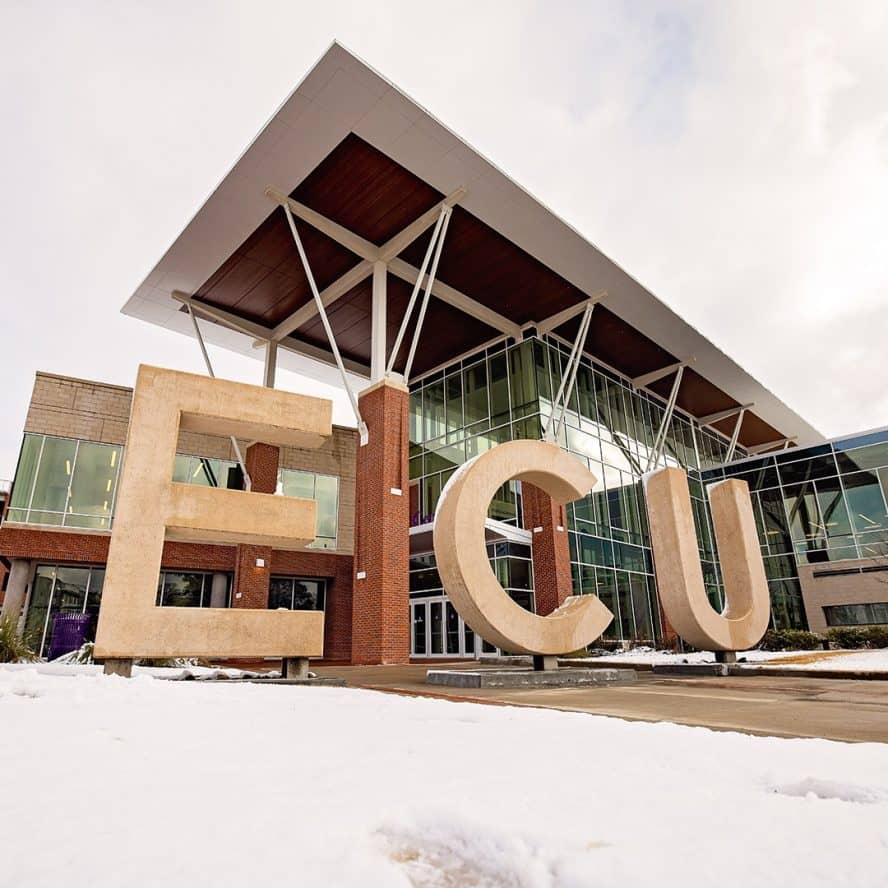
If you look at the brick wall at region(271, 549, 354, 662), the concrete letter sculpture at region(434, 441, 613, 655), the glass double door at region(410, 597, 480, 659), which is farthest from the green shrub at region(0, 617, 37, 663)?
the glass double door at region(410, 597, 480, 659)

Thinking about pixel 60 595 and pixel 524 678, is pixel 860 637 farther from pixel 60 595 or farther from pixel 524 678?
pixel 60 595

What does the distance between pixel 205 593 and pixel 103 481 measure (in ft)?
18.6

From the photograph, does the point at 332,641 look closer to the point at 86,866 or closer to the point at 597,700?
the point at 597,700

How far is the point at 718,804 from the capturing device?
2.00 m

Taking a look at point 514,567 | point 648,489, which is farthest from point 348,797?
point 514,567

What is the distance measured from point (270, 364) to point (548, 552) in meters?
12.9

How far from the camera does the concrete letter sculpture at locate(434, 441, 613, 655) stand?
336 inches

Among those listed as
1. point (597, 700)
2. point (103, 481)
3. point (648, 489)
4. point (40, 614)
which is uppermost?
point (103, 481)

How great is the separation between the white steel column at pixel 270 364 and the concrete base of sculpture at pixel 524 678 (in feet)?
53.6

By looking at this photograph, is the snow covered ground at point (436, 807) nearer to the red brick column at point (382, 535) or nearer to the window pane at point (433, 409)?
the red brick column at point (382, 535)

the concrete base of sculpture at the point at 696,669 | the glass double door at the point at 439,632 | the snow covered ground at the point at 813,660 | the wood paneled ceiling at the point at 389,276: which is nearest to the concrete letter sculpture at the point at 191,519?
the concrete base of sculpture at the point at 696,669

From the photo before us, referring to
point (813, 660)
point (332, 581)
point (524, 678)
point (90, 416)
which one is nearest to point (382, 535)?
point (332, 581)

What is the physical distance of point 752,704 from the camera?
5.89 m

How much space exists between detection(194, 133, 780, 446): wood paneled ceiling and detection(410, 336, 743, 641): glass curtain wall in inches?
52.0
